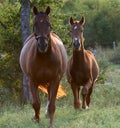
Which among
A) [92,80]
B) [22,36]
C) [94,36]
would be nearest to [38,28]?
[92,80]

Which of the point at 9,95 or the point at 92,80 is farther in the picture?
the point at 9,95

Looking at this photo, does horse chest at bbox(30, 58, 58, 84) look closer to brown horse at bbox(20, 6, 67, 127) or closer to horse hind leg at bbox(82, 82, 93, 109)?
brown horse at bbox(20, 6, 67, 127)

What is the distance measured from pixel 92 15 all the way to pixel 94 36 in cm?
309

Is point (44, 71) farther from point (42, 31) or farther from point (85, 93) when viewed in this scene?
point (85, 93)

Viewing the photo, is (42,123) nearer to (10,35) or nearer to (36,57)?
(36,57)

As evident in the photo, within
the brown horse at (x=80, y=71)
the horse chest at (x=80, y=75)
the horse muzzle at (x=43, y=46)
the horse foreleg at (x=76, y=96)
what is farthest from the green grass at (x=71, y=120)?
the horse muzzle at (x=43, y=46)

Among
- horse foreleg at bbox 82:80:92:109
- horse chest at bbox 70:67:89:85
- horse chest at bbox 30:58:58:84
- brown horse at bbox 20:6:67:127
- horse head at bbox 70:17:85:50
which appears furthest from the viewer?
horse chest at bbox 70:67:89:85

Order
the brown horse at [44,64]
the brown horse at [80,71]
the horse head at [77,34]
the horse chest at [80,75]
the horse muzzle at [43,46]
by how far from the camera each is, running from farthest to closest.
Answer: the horse chest at [80,75] → the brown horse at [80,71] → the horse head at [77,34] → the brown horse at [44,64] → the horse muzzle at [43,46]

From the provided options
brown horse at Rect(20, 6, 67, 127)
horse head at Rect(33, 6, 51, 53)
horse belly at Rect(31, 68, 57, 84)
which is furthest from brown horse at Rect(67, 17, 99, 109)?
horse head at Rect(33, 6, 51, 53)

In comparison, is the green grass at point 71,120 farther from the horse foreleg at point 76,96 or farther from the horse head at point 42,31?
the horse head at point 42,31

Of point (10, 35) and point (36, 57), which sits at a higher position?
point (36, 57)

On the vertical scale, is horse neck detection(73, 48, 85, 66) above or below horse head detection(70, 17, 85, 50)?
below

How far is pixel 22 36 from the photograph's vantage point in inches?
513

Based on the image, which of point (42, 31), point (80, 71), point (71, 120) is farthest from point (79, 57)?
point (42, 31)
